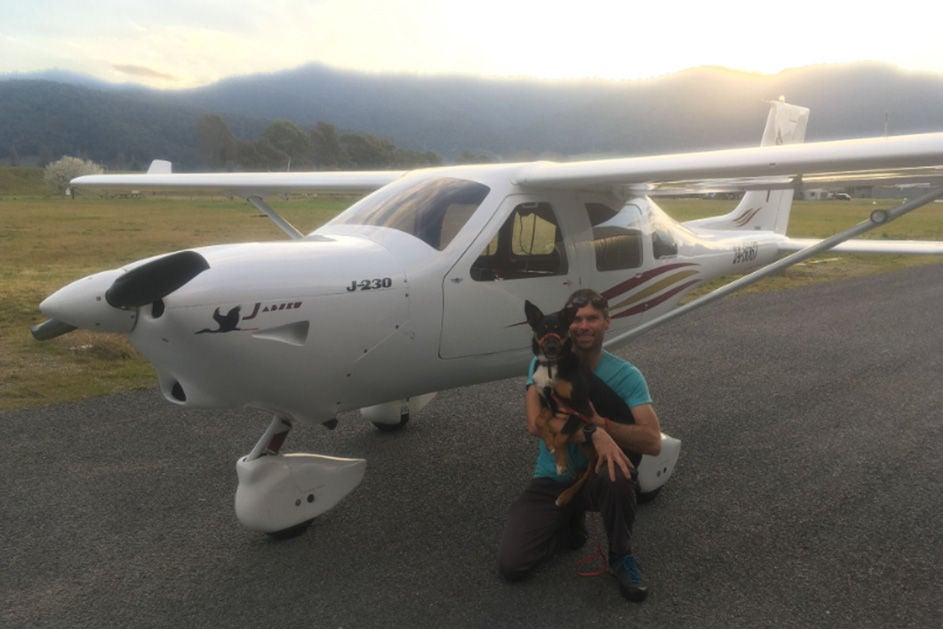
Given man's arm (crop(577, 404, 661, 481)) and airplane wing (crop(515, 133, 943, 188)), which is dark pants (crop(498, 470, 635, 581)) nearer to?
man's arm (crop(577, 404, 661, 481))

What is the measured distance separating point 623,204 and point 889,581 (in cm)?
299

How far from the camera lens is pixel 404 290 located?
12.3ft

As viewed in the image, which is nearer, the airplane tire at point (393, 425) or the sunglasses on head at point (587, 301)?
the sunglasses on head at point (587, 301)

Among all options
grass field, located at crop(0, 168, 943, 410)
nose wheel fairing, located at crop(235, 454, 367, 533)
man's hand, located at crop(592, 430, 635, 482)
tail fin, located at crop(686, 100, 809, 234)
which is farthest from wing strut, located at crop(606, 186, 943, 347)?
grass field, located at crop(0, 168, 943, 410)

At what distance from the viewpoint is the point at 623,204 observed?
5.20 meters

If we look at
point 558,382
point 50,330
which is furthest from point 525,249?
point 50,330

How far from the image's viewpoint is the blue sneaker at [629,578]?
328 centimetres

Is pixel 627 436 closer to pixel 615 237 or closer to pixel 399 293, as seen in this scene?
pixel 399 293

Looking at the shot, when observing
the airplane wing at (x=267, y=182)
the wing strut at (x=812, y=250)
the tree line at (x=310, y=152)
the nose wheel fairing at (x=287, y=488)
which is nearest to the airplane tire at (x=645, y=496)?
the wing strut at (x=812, y=250)

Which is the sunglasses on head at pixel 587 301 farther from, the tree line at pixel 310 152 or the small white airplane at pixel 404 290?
the tree line at pixel 310 152

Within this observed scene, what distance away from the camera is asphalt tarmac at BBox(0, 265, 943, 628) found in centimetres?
326

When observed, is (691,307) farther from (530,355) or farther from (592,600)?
(592,600)

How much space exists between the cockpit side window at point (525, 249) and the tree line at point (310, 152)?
93640mm

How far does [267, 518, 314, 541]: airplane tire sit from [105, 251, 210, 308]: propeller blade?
1.67 meters
